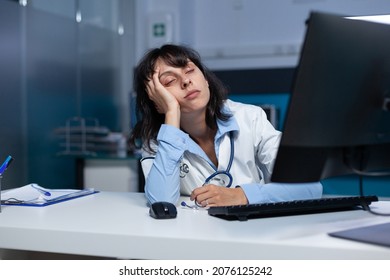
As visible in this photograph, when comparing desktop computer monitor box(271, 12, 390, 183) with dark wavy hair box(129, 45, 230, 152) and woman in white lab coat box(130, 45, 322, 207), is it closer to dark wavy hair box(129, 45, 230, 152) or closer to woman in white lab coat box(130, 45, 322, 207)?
woman in white lab coat box(130, 45, 322, 207)

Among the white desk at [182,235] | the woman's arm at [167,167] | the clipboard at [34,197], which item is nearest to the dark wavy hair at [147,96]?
the woman's arm at [167,167]

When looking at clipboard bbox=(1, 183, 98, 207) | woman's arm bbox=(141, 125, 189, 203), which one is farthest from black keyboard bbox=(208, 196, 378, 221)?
clipboard bbox=(1, 183, 98, 207)

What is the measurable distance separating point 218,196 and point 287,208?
0.21 meters

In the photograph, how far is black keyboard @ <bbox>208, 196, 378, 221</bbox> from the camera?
3.37 feet

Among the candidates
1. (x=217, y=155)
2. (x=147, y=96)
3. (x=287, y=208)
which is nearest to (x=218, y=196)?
(x=287, y=208)

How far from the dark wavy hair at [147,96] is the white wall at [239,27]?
90.0 inches

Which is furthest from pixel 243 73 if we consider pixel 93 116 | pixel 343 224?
pixel 343 224

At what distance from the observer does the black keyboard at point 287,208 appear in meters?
1.03

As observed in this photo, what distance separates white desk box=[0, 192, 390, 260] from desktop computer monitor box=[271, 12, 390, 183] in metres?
0.13

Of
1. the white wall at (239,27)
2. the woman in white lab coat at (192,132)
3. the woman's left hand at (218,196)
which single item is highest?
the white wall at (239,27)

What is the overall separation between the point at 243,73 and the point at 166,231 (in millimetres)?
3154

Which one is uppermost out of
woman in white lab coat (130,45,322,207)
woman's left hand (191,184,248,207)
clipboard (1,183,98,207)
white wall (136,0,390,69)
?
white wall (136,0,390,69)

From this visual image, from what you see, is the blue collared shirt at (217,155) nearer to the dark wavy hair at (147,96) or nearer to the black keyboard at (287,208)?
the dark wavy hair at (147,96)

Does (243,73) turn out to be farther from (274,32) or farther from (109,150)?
(109,150)
